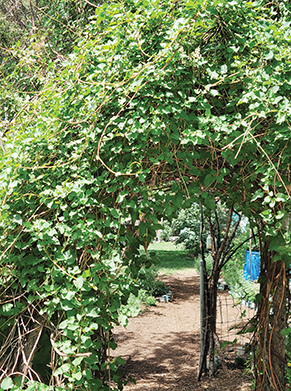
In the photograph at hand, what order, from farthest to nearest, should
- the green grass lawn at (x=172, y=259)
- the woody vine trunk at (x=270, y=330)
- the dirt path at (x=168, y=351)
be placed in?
the green grass lawn at (x=172, y=259) < the dirt path at (x=168, y=351) < the woody vine trunk at (x=270, y=330)

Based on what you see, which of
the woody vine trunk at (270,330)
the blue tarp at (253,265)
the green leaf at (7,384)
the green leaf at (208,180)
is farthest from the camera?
the blue tarp at (253,265)

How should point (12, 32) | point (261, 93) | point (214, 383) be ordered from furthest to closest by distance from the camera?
point (12, 32), point (214, 383), point (261, 93)

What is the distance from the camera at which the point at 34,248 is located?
1648mm

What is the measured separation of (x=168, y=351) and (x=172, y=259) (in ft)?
22.0

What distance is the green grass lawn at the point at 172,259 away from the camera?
996 cm

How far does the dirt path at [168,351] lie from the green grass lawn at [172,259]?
2.34 m

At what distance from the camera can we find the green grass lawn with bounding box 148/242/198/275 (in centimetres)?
996

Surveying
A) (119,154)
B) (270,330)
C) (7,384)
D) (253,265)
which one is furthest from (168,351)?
(119,154)

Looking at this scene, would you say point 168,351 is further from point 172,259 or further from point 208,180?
point 172,259

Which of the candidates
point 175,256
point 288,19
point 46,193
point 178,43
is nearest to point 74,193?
point 46,193

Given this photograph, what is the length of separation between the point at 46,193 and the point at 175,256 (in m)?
10.7

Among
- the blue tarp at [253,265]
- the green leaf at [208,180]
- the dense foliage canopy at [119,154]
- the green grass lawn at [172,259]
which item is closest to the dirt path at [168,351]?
the blue tarp at [253,265]

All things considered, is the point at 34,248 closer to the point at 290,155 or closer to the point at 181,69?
the point at 181,69

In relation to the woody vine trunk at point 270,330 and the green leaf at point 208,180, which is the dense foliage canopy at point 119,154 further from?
the woody vine trunk at point 270,330
